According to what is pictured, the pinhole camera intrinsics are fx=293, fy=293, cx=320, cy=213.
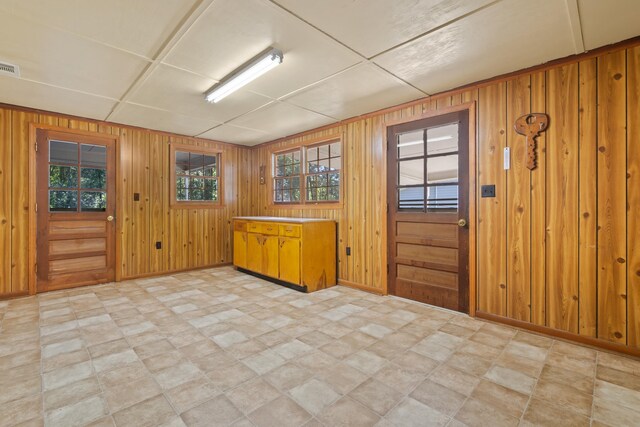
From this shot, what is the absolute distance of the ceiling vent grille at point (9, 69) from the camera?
2742 millimetres

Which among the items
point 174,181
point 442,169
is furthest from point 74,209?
point 442,169

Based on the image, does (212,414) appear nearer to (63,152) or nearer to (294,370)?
(294,370)

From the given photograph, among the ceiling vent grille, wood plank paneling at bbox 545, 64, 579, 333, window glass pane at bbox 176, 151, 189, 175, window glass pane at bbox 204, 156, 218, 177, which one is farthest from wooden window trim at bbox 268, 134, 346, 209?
the ceiling vent grille

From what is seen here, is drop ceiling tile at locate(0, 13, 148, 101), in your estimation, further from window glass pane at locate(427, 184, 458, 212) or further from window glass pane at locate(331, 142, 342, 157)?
window glass pane at locate(427, 184, 458, 212)

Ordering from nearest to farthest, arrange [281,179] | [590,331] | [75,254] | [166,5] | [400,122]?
[166,5] < [590,331] < [400,122] < [75,254] < [281,179]

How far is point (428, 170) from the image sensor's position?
3568 mm

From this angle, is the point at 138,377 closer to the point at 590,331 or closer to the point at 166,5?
the point at 166,5

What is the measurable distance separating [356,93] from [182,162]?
148 inches

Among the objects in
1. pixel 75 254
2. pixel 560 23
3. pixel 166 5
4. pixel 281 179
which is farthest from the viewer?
pixel 281 179

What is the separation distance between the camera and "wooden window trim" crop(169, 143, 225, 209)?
5.28 m

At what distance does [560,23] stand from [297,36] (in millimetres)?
1918

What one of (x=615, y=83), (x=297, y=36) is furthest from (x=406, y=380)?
(x=615, y=83)

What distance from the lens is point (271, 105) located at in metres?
3.86

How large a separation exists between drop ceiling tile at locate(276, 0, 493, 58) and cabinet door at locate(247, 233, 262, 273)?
11.3 feet
